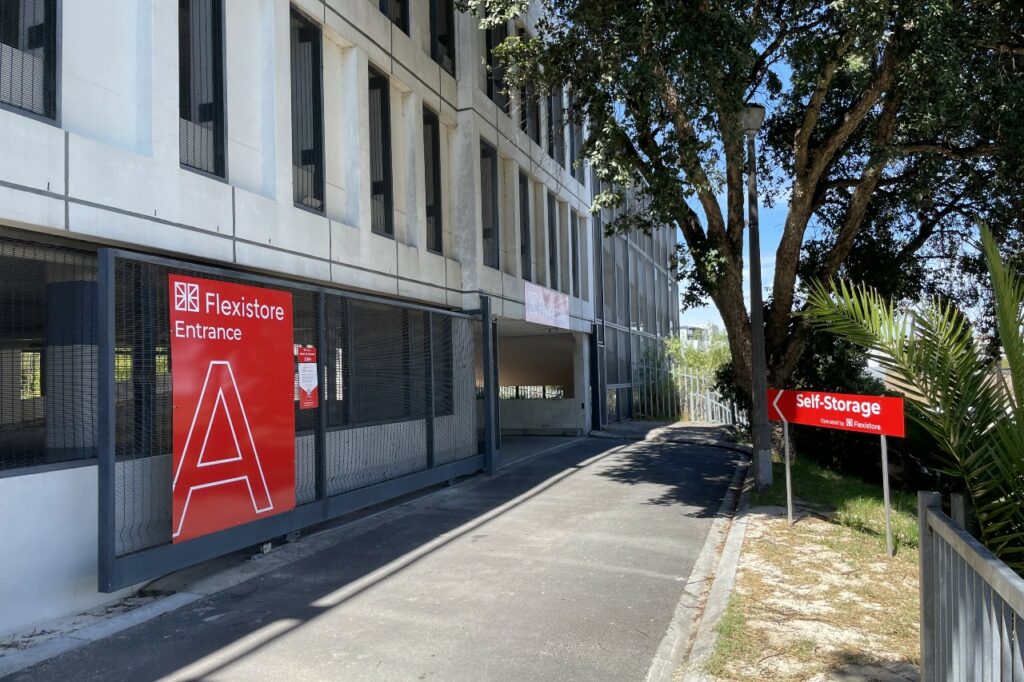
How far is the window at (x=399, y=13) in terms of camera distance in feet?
41.4

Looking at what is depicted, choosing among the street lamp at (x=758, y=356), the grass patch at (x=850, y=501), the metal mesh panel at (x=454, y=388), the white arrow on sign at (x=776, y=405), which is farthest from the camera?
the metal mesh panel at (x=454, y=388)

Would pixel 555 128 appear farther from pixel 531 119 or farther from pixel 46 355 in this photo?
pixel 46 355

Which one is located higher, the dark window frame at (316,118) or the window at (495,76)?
the window at (495,76)

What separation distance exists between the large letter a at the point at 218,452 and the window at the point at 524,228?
36.2 feet

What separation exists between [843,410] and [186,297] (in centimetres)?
681

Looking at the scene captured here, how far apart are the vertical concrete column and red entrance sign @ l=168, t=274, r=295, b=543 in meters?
0.66

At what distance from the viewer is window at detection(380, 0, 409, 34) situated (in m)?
12.6

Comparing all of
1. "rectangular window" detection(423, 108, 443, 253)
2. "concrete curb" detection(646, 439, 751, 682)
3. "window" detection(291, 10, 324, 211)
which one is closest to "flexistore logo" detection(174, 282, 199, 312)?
"window" detection(291, 10, 324, 211)

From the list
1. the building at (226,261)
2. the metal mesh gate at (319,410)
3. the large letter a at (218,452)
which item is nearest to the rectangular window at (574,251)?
the building at (226,261)

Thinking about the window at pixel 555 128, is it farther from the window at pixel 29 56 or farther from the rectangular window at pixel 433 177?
the window at pixel 29 56

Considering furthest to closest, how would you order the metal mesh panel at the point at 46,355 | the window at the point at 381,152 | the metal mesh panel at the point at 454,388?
the metal mesh panel at the point at 454,388, the window at the point at 381,152, the metal mesh panel at the point at 46,355

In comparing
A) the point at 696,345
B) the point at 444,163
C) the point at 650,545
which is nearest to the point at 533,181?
the point at 444,163

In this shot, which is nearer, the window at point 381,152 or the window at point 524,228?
the window at point 381,152

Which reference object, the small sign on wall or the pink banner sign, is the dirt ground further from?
the pink banner sign
